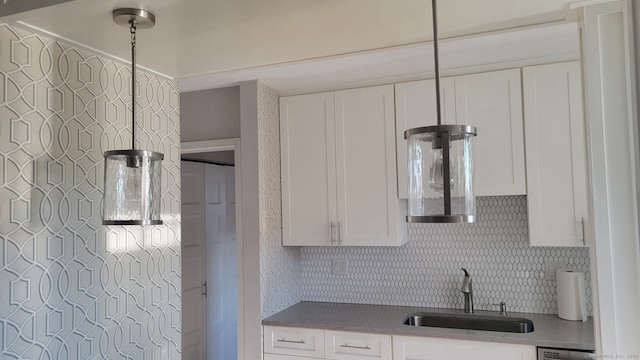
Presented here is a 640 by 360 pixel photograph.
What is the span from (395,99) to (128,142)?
1657mm

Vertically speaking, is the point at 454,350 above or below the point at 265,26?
below

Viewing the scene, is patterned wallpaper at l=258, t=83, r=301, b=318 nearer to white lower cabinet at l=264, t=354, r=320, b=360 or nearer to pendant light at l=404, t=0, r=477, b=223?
white lower cabinet at l=264, t=354, r=320, b=360

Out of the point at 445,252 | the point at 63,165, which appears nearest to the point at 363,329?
the point at 445,252

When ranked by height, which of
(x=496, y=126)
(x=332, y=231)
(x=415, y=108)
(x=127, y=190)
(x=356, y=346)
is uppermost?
(x=415, y=108)

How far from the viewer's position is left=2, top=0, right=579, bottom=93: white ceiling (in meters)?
1.46

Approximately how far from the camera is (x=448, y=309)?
10.1 ft

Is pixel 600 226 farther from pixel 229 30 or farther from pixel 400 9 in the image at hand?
pixel 229 30

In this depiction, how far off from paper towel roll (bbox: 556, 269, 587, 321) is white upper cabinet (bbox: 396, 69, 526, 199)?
566 mm

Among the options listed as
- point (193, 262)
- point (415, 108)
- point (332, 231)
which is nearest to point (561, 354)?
point (332, 231)

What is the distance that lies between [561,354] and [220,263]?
290cm

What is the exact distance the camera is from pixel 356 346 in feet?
8.87

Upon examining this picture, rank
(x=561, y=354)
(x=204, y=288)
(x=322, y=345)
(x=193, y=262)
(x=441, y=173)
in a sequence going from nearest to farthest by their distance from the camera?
1. (x=441, y=173)
2. (x=561, y=354)
3. (x=322, y=345)
4. (x=193, y=262)
5. (x=204, y=288)

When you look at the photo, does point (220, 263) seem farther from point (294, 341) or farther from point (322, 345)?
point (322, 345)

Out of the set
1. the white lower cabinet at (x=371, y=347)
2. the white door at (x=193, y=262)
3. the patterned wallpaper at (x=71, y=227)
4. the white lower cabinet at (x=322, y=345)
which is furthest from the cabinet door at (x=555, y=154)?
the white door at (x=193, y=262)
